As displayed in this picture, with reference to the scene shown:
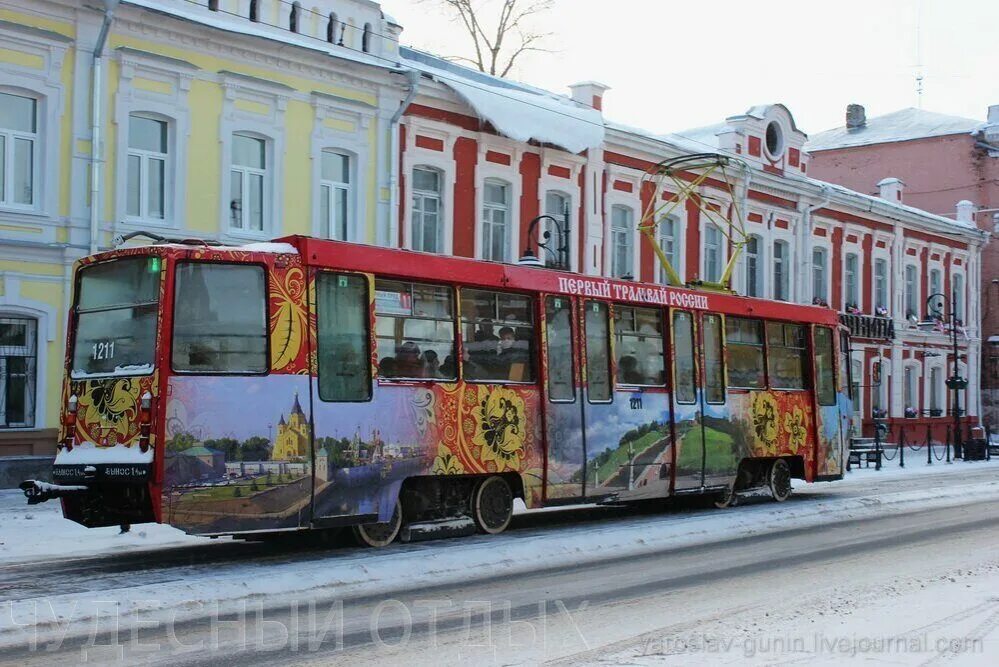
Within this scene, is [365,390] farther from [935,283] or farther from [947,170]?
[947,170]

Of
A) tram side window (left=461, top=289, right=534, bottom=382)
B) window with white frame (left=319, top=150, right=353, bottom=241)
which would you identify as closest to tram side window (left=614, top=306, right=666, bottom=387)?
tram side window (left=461, top=289, right=534, bottom=382)

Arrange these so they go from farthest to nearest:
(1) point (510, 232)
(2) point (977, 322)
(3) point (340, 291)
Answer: (2) point (977, 322), (1) point (510, 232), (3) point (340, 291)

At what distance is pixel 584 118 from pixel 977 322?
2774 cm

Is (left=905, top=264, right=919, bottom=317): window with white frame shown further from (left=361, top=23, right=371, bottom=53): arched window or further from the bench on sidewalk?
(left=361, top=23, right=371, bottom=53): arched window

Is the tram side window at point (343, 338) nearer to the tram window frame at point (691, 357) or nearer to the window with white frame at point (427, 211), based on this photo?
the tram window frame at point (691, 357)

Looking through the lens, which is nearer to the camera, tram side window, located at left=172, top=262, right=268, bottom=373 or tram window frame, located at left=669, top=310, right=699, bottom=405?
tram side window, located at left=172, top=262, right=268, bottom=373

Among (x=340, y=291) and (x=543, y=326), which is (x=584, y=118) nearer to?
(x=543, y=326)

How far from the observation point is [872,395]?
139 ft

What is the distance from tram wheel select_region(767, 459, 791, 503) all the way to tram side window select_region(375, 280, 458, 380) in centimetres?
781

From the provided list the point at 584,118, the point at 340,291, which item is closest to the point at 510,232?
the point at 584,118

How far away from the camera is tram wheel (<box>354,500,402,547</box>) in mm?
13122

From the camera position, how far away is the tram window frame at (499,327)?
14.0 m

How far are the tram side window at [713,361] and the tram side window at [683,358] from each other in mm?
371

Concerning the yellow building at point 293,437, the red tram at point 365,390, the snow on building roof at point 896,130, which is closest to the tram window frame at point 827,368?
the red tram at point 365,390
